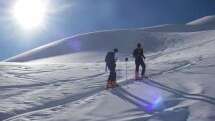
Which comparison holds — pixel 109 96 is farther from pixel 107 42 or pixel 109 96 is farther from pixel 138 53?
pixel 107 42

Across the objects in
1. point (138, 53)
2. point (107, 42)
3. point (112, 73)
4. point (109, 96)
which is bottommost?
point (109, 96)

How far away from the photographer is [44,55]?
74.5 meters

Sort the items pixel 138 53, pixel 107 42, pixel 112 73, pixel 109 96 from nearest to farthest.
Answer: pixel 109 96
pixel 112 73
pixel 138 53
pixel 107 42

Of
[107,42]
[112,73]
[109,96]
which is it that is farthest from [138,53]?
[107,42]

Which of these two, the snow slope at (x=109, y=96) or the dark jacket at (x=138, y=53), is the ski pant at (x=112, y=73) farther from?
the dark jacket at (x=138, y=53)

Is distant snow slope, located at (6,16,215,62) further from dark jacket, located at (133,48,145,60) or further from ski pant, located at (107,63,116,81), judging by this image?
ski pant, located at (107,63,116,81)

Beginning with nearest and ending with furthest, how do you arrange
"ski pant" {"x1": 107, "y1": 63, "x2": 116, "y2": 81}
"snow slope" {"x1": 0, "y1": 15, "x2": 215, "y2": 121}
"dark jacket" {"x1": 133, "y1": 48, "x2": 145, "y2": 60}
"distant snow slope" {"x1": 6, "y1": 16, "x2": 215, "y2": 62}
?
A: "snow slope" {"x1": 0, "y1": 15, "x2": 215, "y2": 121}
"ski pant" {"x1": 107, "y1": 63, "x2": 116, "y2": 81}
"dark jacket" {"x1": 133, "y1": 48, "x2": 145, "y2": 60}
"distant snow slope" {"x1": 6, "y1": 16, "x2": 215, "y2": 62}

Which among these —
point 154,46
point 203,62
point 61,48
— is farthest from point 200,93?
point 61,48

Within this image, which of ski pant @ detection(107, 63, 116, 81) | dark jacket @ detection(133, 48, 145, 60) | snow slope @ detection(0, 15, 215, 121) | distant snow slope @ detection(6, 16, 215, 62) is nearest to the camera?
snow slope @ detection(0, 15, 215, 121)

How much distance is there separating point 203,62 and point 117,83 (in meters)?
7.63

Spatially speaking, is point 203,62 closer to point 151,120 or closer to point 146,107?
point 146,107

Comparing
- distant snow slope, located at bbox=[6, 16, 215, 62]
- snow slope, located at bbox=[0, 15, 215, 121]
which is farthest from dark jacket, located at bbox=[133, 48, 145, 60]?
distant snow slope, located at bbox=[6, 16, 215, 62]

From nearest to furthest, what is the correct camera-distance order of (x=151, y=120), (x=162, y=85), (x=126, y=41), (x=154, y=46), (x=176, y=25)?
(x=151, y=120) → (x=162, y=85) → (x=154, y=46) → (x=126, y=41) → (x=176, y=25)

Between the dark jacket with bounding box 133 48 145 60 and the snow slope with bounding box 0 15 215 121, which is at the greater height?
the dark jacket with bounding box 133 48 145 60
